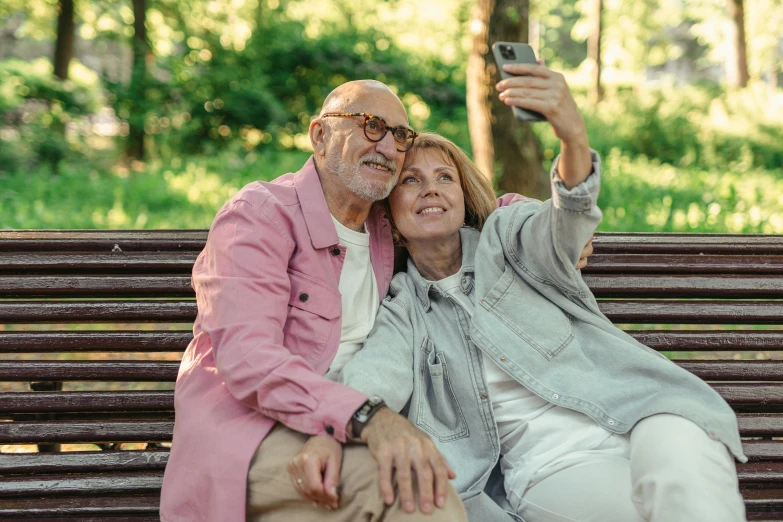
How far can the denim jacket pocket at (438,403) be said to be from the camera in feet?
9.09

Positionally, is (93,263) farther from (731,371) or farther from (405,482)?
(731,371)

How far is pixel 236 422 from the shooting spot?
2.43m

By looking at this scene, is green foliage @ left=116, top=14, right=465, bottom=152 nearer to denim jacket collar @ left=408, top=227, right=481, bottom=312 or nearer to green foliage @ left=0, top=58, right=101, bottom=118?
green foliage @ left=0, top=58, right=101, bottom=118

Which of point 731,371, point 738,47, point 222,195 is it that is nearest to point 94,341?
point 731,371

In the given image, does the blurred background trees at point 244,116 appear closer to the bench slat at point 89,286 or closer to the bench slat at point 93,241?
the bench slat at point 93,241

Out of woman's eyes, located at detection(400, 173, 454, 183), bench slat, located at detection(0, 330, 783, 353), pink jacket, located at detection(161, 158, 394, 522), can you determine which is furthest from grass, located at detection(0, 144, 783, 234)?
pink jacket, located at detection(161, 158, 394, 522)

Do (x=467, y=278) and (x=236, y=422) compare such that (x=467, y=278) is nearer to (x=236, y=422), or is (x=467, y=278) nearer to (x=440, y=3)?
(x=236, y=422)

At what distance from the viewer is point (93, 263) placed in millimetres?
3256

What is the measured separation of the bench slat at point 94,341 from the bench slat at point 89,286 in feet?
0.58

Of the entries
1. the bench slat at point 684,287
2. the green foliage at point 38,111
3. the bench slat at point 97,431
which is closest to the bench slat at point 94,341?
the bench slat at point 97,431

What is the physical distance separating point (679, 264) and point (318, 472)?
1.94 metres

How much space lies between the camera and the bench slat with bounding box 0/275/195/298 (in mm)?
3223

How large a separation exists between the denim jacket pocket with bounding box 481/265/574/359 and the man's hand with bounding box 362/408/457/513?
0.70 meters

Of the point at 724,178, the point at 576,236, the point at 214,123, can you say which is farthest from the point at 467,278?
the point at 214,123
